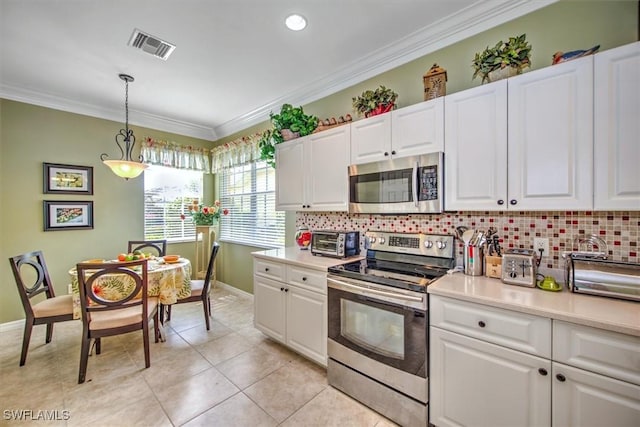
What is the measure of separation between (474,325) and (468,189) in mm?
829

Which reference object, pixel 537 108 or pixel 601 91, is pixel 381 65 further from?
pixel 601 91

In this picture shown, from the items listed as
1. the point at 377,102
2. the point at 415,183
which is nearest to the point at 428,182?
the point at 415,183

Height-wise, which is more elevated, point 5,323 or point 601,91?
point 601,91

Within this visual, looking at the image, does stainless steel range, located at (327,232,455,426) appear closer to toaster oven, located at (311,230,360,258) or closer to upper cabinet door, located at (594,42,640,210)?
toaster oven, located at (311,230,360,258)

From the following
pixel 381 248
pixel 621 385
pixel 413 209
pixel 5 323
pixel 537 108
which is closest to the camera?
pixel 621 385

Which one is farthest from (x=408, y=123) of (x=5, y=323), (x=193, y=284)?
(x=5, y=323)

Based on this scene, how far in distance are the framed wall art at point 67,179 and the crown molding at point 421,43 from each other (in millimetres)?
2706

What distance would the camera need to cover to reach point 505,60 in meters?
1.64

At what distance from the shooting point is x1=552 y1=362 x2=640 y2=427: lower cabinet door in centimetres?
107

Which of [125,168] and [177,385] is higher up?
[125,168]

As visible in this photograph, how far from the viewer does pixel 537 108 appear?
151cm

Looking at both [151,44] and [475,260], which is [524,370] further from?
[151,44]

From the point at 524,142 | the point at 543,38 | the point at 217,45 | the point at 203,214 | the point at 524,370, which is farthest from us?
the point at 203,214

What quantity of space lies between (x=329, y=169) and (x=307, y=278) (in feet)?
3.31
